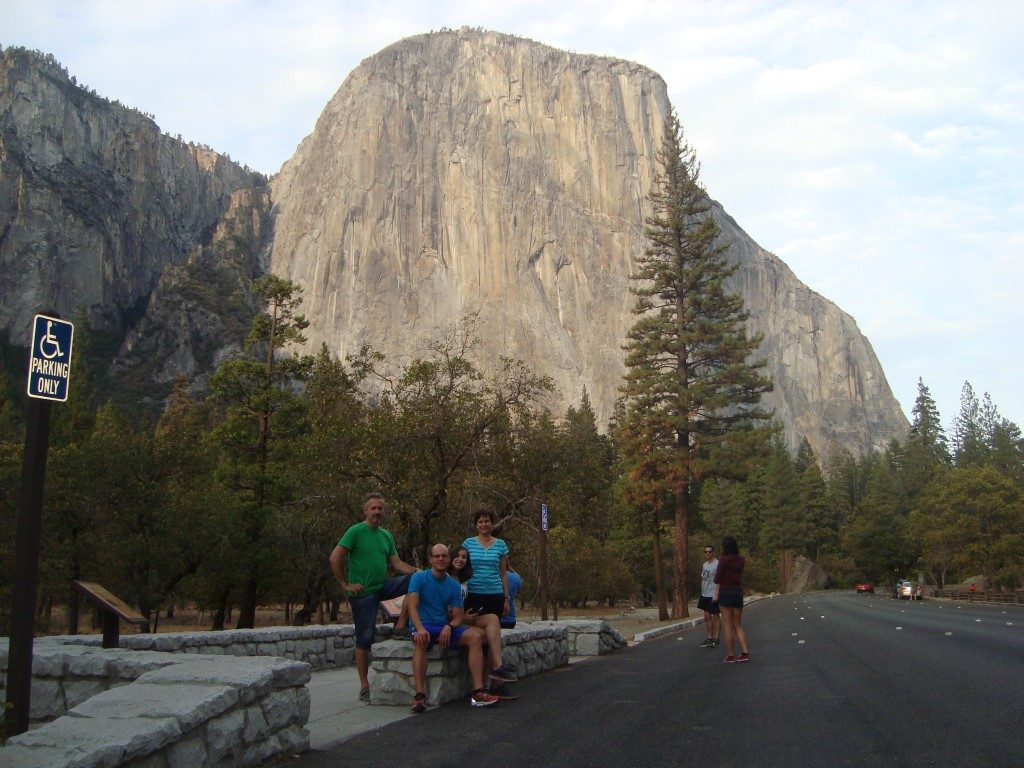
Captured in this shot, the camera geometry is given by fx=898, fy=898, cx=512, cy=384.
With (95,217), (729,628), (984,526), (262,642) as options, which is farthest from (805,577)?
(95,217)

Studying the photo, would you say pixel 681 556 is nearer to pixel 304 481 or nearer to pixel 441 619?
pixel 304 481

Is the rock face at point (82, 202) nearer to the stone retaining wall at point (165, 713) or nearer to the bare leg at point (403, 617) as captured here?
the bare leg at point (403, 617)

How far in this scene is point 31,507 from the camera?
448cm

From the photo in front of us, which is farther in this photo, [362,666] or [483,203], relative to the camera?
Result: [483,203]

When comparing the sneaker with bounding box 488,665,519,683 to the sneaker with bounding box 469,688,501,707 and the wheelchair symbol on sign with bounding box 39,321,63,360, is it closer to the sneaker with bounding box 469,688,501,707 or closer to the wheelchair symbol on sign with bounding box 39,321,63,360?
the sneaker with bounding box 469,688,501,707

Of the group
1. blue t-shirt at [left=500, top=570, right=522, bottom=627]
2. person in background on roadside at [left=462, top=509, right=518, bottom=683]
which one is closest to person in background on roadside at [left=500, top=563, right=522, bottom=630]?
blue t-shirt at [left=500, top=570, right=522, bottom=627]

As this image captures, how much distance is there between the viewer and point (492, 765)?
190 inches

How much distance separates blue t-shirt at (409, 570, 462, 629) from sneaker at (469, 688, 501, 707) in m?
0.62

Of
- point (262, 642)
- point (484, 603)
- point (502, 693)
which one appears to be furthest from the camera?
point (262, 642)

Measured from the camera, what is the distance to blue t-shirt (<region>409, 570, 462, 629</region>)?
23.7 ft

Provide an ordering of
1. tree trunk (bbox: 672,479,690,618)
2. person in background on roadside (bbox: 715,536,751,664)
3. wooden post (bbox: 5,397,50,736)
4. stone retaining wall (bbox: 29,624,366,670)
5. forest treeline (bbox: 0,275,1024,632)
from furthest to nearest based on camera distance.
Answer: tree trunk (bbox: 672,479,690,618) < forest treeline (bbox: 0,275,1024,632) < person in background on roadside (bbox: 715,536,751,664) < stone retaining wall (bbox: 29,624,366,670) < wooden post (bbox: 5,397,50,736)

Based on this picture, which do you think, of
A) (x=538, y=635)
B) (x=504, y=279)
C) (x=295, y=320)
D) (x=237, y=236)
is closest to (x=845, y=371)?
(x=504, y=279)

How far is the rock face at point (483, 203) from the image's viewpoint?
381ft

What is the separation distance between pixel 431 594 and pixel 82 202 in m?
128
